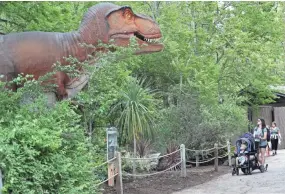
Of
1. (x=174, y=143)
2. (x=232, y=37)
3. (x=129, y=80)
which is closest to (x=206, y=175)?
(x=174, y=143)

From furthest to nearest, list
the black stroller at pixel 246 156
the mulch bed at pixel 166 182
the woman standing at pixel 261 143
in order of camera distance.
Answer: the woman standing at pixel 261 143
the black stroller at pixel 246 156
the mulch bed at pixel 166 182

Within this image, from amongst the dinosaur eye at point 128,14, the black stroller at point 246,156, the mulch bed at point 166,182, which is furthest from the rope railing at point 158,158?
the dinosaur eye at point 128,14

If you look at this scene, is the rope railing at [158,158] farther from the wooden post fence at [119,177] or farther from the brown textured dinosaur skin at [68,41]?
the brown textured dinosaur skin at [68,41]

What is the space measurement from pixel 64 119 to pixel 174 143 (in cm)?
937

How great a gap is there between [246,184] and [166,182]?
6.45 ft

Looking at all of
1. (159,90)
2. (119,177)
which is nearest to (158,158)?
(159,90)

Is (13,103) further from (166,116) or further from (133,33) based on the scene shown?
(166,116)

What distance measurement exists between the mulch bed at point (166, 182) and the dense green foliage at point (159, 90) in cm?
95

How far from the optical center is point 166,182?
40.1 feet

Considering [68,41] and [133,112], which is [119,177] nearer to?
[68,41]

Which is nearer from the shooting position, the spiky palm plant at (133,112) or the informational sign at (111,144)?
the informational sign at (111,144)

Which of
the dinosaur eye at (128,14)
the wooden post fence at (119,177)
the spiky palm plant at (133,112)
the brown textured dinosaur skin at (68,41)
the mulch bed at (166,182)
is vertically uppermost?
the dinosaur eye at (128,14)

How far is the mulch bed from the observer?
10754 mm

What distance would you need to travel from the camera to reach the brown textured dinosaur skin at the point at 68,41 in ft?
25.1
